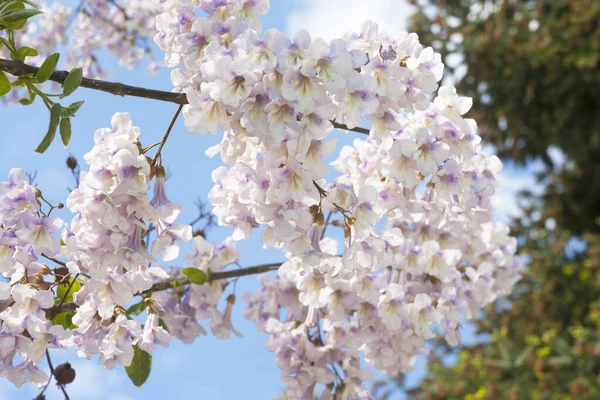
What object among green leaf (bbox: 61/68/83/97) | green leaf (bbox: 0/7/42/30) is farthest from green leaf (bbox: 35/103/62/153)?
green leaf (bbox: 0/7/42/30)

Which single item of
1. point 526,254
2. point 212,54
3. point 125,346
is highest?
point 526,254

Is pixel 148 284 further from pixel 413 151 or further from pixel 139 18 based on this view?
pixel 139 18

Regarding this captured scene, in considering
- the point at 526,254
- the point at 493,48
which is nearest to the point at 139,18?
the point at 493,48

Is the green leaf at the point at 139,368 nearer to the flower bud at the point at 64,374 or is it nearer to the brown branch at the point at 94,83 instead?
the flower bud at the point at 64,374

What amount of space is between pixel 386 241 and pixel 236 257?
0.63 metres

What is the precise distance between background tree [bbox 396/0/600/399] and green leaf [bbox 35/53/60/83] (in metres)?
4.56

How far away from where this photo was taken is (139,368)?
158 centimetres

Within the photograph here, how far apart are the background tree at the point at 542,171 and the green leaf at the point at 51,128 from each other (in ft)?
14.9

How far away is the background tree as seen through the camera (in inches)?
214

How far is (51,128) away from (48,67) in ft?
0.37

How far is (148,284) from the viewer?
4.50ft

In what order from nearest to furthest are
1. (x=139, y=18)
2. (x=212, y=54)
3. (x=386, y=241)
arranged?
(x=212, y=54), (x=386, y=241), (x=139, y=18)

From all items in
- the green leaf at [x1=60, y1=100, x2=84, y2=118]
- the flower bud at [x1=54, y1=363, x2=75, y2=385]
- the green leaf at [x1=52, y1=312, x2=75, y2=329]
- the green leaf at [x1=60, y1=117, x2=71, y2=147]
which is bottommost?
the flower bud at [x1=54, y1=363, x2=75, y2=385]

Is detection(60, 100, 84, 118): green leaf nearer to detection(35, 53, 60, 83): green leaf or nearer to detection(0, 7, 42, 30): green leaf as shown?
detection(35, 53, 60, 83): green leaf
